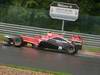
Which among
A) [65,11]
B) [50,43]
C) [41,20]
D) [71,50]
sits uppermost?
[65,11]

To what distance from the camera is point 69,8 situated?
3138 centimetres

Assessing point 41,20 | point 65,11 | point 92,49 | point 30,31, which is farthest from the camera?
point 41,20

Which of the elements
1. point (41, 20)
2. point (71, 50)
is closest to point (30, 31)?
point (41, 20)

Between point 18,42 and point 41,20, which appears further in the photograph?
point 41,20

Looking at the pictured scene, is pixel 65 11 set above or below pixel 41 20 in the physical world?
above

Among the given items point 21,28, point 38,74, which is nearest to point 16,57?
point 38,74

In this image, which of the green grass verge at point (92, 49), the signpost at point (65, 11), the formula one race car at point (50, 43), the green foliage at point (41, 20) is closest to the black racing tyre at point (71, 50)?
the formula one race car at point (50, 43)

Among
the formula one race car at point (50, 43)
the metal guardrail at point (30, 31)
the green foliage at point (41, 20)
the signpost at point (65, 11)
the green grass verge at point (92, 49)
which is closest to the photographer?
the formula one race car at point (50, 43)

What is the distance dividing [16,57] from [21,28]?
11787mm

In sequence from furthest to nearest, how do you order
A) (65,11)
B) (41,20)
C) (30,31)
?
(41,20)
(65,11)
(30,31)

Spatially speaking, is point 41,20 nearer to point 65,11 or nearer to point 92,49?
point 65,11

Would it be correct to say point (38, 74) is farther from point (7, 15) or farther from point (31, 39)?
point (7, 15)

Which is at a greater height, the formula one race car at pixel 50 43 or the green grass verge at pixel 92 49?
the formula one race car at pixel 50 43

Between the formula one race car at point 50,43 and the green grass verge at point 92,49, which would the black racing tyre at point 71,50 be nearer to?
the formula one race car at point 50,43
